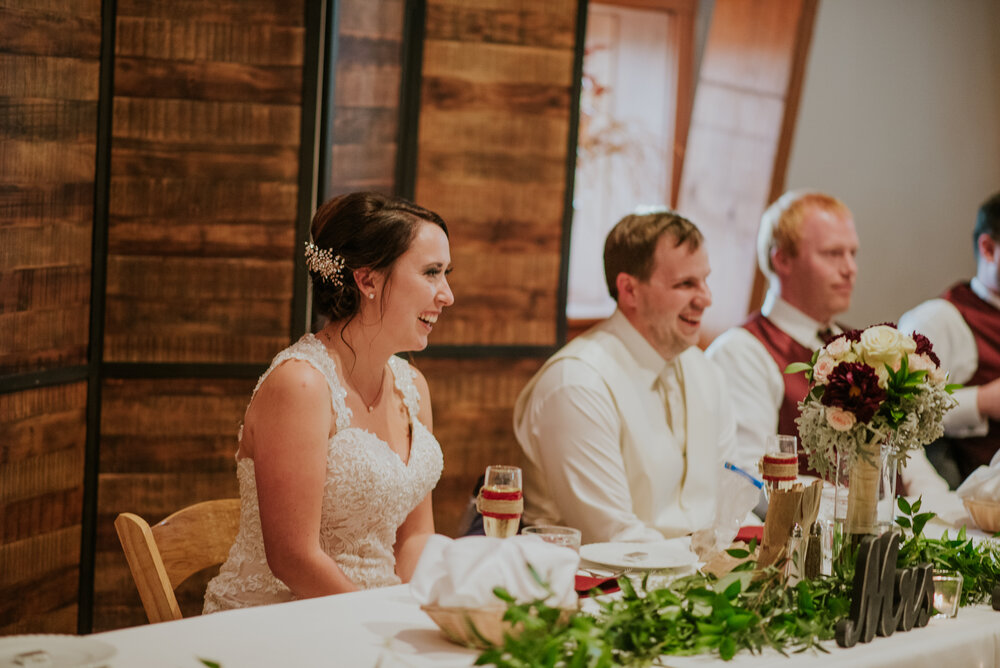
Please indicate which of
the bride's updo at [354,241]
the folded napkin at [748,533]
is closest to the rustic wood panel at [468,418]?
the bride's updo at [354,241]

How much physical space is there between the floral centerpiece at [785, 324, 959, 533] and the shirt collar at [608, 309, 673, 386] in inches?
41.9

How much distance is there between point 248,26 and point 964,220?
13.5 feet

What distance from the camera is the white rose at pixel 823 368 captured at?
2.00 meters

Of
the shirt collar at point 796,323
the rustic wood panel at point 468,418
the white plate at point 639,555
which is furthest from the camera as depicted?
the shirt collar at point 796,323

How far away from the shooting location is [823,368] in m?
2.01

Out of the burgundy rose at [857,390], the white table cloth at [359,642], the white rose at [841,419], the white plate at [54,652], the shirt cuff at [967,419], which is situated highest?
the burgundy rose at [857,390]

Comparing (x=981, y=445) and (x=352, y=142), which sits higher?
(x=352, y=142)

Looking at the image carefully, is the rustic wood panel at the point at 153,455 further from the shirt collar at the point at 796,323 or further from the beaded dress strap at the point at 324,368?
the shirt collar at the point at 796,323

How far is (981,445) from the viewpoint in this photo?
3.98 metres

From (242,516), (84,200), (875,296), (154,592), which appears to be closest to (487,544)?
(154,592)

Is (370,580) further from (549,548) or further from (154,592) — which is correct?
(549,548)

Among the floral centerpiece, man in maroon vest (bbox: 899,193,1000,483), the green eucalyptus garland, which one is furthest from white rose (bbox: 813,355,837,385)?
man in maroon vest (bbox: 899,193,1000,483)

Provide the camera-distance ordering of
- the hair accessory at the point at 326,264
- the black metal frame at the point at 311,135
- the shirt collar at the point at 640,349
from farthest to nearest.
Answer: the black metal frame at the point at 311,135 < the shirt collar at the point at 640,349 < the hair accessory at the point at 326,264

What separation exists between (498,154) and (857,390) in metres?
1.98
